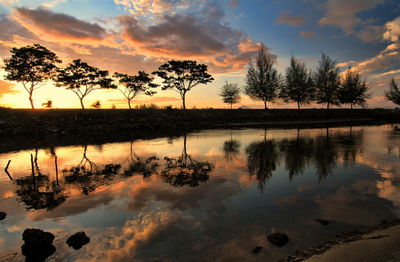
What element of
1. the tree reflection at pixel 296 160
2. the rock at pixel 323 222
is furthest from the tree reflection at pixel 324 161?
the rock at pixel 323 222

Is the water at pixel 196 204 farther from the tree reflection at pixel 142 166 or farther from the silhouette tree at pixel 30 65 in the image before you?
the silhouette tree at pixel 30 65

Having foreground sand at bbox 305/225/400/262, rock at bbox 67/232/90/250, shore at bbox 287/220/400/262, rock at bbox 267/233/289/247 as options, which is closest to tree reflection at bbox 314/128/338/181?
shore at bbox 287/220/400/262

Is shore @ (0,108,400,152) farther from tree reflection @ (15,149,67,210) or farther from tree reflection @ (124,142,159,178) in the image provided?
tree reflection @ (15,149,67,210)

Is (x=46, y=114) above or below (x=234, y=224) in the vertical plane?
above

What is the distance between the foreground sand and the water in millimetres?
744

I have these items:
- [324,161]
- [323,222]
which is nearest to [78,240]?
[323,222]

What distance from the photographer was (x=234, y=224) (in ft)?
19.0

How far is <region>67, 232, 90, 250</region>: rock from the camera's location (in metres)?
5.16

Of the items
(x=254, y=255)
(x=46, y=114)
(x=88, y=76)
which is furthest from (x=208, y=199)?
(x=88, y=76)

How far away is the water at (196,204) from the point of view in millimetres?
4965

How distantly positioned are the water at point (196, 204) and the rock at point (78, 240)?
169mm

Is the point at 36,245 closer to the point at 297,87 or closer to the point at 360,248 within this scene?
the point at 360,248

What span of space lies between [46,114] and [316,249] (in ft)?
153

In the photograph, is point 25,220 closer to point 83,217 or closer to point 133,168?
point 83,217
